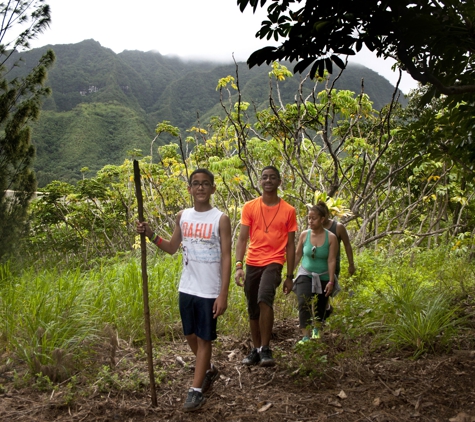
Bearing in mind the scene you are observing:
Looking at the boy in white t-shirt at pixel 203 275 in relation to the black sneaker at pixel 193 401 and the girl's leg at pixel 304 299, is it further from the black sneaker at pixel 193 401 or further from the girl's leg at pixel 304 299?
the girl's leg at pixel 304 299

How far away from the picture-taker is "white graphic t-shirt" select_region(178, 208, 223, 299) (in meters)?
3.22

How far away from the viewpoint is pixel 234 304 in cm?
543

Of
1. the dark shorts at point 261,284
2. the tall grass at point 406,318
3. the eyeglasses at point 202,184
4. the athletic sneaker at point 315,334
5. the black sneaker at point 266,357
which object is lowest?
the black sneaker at point 266,357

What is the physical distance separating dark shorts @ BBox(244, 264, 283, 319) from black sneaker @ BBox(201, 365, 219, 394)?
66cm

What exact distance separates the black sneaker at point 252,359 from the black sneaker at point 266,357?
3.1 inches

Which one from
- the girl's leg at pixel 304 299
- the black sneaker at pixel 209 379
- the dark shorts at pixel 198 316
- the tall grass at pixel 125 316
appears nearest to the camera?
the dark shorts at pixel 198 316

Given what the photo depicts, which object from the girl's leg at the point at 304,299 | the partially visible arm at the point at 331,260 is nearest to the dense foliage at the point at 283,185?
the partially visible arm at the point at 331,260

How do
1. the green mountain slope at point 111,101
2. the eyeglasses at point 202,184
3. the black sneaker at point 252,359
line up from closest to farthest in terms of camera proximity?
the eyeglasses at point 202,184 < the black sneaker at point 252,359 < the green mountain slope at point 111,101

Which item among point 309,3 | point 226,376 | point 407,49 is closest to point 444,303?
point 226,376

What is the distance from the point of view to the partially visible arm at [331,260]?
13.9ft

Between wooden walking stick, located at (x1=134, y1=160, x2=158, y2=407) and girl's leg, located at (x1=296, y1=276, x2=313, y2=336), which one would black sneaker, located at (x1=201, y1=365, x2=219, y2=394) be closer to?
wooden walking stick, located at (x1=134, y1=160, x2=158, y2=407)

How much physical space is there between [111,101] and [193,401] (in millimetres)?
43914

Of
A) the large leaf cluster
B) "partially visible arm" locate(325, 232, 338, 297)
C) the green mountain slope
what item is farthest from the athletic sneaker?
the green mountain slope

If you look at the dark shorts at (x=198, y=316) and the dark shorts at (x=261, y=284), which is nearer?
the dark shorts at (x=198, y=316)
